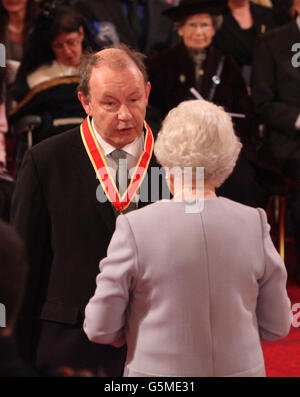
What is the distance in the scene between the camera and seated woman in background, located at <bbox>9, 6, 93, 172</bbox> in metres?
4.03

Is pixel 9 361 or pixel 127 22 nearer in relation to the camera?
pixel 9 361

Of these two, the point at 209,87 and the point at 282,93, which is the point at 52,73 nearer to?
the point at 209,87

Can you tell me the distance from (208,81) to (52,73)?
0.88m

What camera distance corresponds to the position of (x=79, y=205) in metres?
2.09

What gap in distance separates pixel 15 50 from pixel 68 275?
2.60 meters

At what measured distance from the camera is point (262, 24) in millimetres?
4637

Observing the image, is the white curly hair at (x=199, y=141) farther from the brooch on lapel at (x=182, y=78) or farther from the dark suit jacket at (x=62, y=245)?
the brooch on lapel at (x=182, y=78)

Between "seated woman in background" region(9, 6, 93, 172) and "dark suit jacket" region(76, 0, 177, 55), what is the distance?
0.31 metres

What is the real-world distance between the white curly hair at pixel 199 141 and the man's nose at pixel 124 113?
15.7 inches

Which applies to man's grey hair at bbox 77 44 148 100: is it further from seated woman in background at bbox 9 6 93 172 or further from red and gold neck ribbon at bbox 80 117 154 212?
seated woman in background at bbox 9 6 93 172

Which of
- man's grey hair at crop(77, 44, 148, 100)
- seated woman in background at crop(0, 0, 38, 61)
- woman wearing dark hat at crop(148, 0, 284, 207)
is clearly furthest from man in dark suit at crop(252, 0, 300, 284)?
man's grey hair at crop(77, 44, 148, 100)

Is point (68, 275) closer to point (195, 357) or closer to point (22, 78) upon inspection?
point (195, 357)

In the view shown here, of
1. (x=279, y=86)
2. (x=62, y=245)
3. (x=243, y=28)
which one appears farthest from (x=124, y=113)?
(x=243, y=28)
